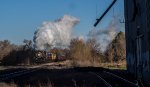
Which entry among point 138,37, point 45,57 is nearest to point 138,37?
point 138,37

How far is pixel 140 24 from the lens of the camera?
30797 mm

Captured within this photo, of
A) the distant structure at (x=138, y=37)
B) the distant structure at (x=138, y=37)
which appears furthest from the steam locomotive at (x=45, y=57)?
the distant structure at (x=138, y=37)

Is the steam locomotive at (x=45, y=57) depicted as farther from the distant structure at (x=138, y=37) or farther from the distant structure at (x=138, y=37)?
the distant structure at (x=138, y=37)

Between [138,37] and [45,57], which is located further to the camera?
[45,57]

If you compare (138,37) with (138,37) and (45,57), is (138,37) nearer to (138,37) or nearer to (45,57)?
(138,37)

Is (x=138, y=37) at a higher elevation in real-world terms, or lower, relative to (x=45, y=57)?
higher

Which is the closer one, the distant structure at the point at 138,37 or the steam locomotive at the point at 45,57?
the distant structure at the point at 138,37

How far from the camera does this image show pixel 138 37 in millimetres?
31531

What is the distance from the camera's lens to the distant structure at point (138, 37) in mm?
28328

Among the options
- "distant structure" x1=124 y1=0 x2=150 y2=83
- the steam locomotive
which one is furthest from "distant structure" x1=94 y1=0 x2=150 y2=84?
the steam locomotive

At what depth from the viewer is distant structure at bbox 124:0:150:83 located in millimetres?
28328

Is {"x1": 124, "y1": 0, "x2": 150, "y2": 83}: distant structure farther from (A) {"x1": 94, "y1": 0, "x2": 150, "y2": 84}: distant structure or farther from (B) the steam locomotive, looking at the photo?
(B) the steam locomotive

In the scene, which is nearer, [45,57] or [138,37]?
[138,37]

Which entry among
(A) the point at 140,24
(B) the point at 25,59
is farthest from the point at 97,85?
(B) the point at 25,59
